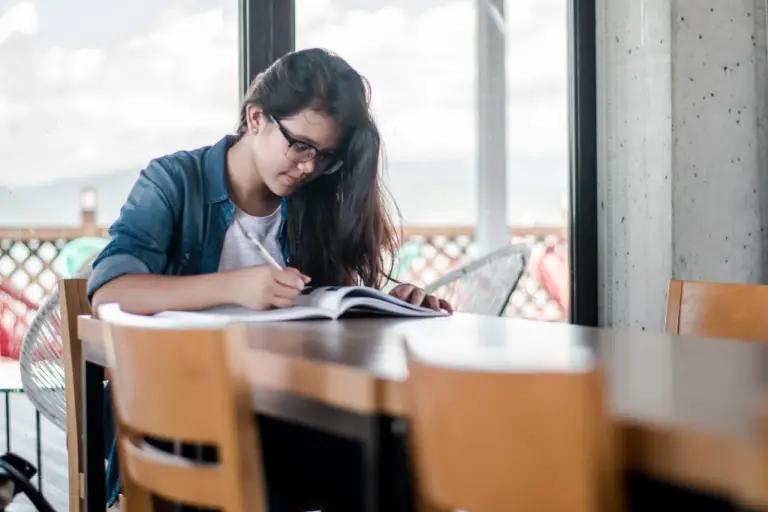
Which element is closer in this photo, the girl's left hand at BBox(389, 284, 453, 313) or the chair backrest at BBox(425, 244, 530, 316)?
the girl's left hand at BBox(389, 284, 453, 313)

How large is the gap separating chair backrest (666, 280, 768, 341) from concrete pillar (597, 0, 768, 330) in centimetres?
99

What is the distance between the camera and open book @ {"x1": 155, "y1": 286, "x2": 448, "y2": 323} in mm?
1319

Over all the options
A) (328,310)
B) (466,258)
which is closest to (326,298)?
(328,310)

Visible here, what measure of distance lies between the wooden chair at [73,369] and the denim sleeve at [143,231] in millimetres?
71

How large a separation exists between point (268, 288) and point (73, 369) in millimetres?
415

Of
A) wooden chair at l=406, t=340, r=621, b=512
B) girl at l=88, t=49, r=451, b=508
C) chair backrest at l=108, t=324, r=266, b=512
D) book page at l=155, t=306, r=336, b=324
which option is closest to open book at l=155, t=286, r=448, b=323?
book page at l=155, t=306, r=336, b=324

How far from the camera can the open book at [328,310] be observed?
1319mm

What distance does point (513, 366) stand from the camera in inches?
23.3

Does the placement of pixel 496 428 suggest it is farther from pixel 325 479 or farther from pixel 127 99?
pixel 127 99

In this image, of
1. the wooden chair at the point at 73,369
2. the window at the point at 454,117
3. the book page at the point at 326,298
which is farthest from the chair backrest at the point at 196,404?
the window at the point at 454,117

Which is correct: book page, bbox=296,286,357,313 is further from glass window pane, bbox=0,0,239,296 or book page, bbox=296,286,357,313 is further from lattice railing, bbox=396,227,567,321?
lattice railing, bbox=396,227,567,321

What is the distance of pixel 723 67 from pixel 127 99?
163 cm

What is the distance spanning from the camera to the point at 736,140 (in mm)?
2588

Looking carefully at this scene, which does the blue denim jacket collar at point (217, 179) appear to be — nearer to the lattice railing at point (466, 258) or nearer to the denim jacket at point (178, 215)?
the denim jacket at point (178, 215)
